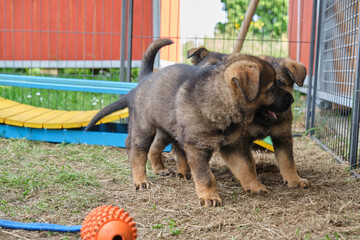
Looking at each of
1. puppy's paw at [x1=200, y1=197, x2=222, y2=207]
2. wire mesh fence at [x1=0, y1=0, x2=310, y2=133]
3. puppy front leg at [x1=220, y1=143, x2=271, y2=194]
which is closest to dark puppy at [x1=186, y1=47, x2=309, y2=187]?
puppy front leg at [x1=220, y1=143, x2=271, y2=194]

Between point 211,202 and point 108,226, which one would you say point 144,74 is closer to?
point 211,202

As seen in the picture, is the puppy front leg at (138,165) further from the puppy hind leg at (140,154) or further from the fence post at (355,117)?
Answer: the fence post at (355,117)

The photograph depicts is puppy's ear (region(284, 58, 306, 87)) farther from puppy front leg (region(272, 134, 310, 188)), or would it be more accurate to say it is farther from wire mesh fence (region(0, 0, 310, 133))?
wire mesh fence (region(0, 0, 310, 133))

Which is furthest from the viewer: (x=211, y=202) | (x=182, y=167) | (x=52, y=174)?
(x=182, y=167)

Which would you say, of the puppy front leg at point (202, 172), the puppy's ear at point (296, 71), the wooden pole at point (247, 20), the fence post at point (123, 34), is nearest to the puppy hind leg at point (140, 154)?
the puppy front leg at point (202, 172)

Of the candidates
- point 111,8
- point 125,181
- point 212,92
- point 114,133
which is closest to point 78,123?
point 114,133

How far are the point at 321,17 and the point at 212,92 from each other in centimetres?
322

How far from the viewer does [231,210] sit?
2.88 m

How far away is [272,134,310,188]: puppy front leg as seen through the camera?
347cm

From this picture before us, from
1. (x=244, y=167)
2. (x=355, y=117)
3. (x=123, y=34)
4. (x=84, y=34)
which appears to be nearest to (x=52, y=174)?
(x=244, y=167)

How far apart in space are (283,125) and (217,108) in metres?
0.71

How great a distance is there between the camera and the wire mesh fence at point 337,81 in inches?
166

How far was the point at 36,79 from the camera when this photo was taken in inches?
205

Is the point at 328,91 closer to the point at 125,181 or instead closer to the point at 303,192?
the point at 303,192
